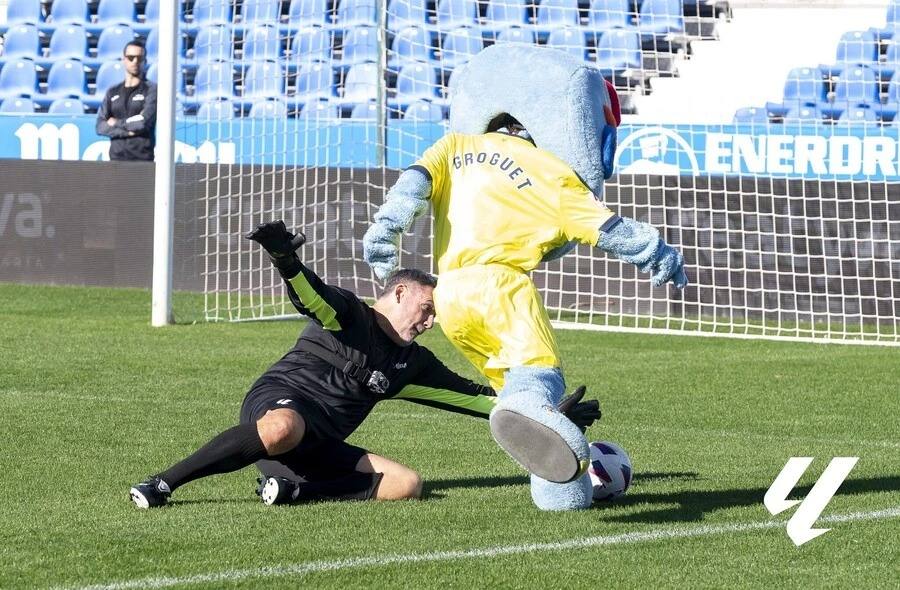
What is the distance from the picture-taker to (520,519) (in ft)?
18.6

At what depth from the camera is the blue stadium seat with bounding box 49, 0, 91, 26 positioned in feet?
71.3

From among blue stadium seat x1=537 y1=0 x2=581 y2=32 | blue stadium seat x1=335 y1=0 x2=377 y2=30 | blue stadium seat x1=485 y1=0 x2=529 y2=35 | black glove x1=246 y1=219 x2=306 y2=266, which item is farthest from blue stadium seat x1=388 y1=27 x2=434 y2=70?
black glove x1=246 y1=219 x2=306 y2=266

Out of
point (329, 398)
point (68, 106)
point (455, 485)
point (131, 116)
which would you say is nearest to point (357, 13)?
point (131, 116)

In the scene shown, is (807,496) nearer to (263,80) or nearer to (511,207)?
(511,207)

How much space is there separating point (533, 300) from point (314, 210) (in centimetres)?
936

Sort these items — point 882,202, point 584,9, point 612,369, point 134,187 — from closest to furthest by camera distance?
point 612,369, point 882,202, point 134,187, point 584,9

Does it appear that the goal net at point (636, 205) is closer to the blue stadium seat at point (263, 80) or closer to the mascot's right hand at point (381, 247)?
the blue stadium seat at point (263, 80)

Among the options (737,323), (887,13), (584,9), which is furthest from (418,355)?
(887,13)

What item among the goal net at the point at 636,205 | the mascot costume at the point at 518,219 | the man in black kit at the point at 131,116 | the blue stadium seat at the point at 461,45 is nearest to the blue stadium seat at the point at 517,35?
the blue stadium seat at the point at 461,45

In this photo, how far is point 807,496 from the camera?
6.04 meters

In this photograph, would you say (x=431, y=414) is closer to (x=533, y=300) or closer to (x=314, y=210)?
(x=533, y=300)

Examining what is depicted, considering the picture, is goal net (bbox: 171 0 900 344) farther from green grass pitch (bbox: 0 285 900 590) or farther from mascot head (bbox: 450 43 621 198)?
mascot head (bbox: 450 43 621 198)

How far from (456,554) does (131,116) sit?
1186 cm

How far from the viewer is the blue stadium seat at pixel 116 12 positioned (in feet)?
70.1
